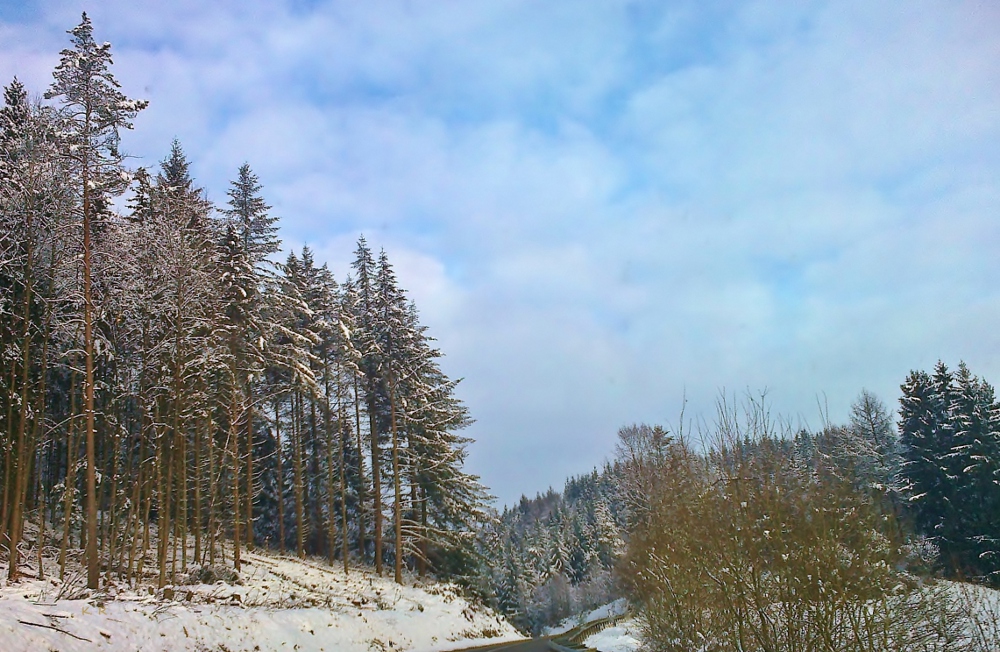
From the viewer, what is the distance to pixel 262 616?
17672 millimetres

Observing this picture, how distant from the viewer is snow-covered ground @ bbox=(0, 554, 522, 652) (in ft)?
39.2

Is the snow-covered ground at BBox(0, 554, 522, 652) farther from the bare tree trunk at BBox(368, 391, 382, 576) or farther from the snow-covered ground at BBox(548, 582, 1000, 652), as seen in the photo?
the snow-covered ground at BBox(548, 582, 1000, 652)

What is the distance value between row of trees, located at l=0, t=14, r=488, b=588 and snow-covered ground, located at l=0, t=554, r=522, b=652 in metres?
1.75

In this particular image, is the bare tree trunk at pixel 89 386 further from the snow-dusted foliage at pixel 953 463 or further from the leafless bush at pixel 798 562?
the snow-dusted foliage at pixel 953 463

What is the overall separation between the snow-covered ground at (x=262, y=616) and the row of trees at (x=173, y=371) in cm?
175

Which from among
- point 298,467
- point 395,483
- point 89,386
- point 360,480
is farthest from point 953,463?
point 89,386

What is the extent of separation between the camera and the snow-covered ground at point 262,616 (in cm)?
1194

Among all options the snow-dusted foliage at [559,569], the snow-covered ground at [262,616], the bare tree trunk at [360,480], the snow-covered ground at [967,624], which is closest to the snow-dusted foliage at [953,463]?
the snow-covered ground at [967,624]

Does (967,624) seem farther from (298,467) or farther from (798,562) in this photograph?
(298,467)

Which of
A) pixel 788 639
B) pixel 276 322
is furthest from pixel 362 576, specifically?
pixel 788 639

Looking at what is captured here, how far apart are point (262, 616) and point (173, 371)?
7489 mm

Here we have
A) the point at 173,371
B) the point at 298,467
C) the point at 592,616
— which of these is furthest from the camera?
the point at 592,616

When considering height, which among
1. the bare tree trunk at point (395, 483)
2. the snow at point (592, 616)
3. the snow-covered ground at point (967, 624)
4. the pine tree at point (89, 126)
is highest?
the pine tree at point (89, 126)

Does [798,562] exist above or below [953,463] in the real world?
below
